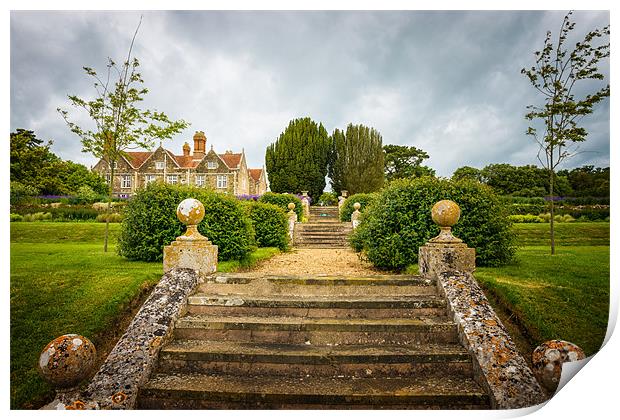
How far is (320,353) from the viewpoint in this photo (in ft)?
9.90

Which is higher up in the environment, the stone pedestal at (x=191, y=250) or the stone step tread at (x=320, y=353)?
the stone pedestal at (x=191, y=250)

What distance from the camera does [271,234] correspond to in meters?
10.1

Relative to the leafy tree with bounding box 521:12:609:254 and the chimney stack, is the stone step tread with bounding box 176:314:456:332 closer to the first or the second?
the leafy tree with bounding box 521:12:609:254

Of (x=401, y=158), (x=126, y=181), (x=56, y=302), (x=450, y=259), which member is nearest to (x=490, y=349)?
(x=450, y=259)

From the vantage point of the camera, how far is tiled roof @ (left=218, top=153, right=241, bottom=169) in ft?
111

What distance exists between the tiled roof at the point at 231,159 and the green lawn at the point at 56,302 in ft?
95.0

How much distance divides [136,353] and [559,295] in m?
4.56

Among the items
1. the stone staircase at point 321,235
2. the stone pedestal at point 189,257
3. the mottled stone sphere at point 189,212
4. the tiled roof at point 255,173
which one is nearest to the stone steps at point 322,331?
the stone pedestal at point 189,257

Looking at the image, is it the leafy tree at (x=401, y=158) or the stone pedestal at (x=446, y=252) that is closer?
the stone pedestal at (x=446, y=252)

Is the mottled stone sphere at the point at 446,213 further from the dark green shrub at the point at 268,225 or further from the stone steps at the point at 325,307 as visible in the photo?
the dark green shrub at the point at 268,225

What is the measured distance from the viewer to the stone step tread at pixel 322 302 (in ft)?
12.2

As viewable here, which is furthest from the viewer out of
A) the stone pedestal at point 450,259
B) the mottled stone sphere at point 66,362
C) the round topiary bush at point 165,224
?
the round topiary bush at point 165,224
